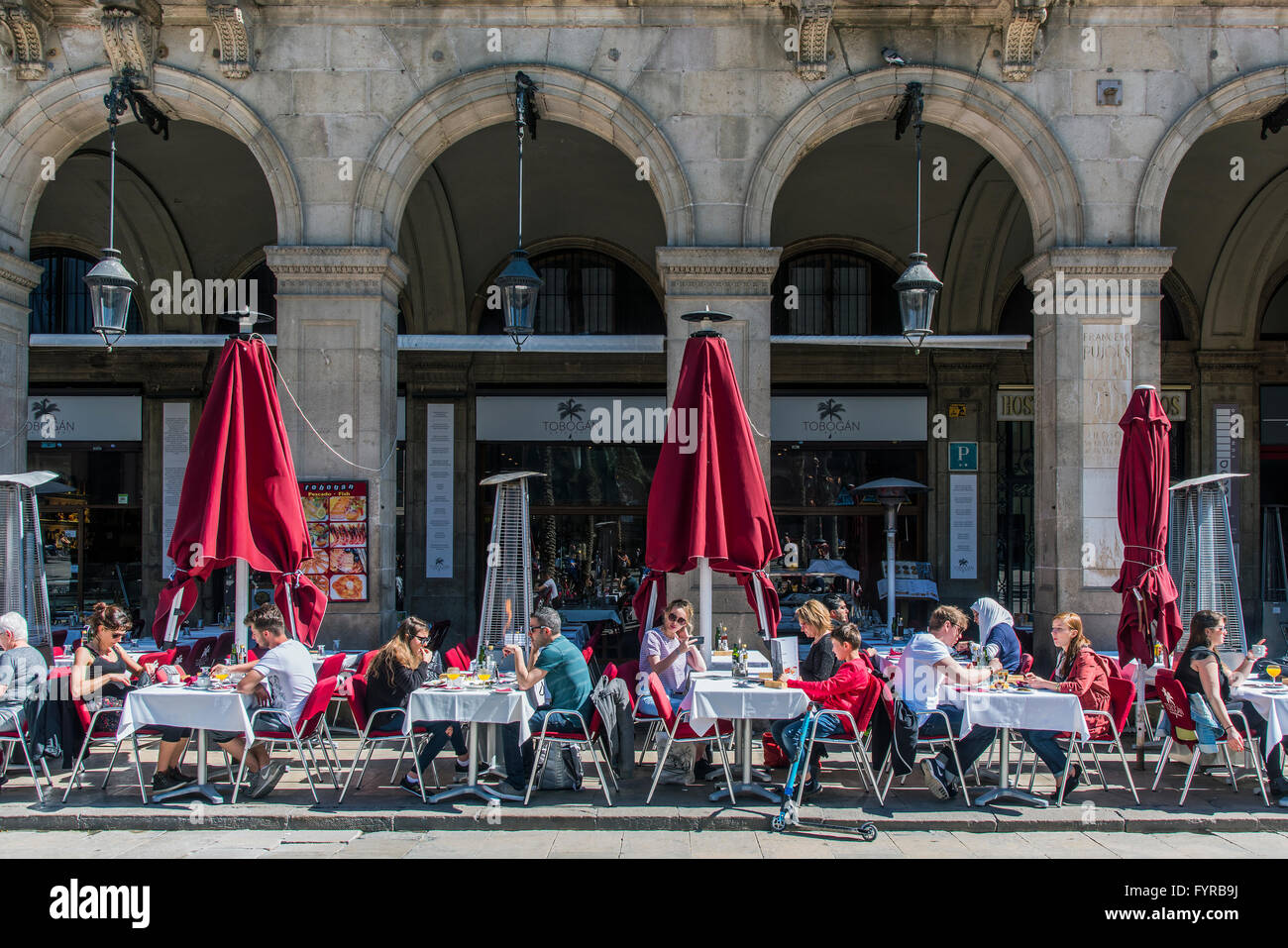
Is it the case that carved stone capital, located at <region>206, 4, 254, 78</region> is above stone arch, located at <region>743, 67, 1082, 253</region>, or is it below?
above

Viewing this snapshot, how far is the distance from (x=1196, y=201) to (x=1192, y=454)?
3438 millimetres

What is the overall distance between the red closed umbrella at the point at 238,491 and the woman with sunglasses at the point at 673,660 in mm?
2698

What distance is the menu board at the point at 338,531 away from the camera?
364 inches

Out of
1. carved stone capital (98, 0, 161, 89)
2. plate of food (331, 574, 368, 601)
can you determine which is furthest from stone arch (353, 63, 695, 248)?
plate of food (331, 574, 368, 601)

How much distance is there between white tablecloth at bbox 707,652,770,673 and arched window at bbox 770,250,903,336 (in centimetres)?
724

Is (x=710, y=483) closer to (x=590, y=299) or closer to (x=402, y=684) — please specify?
(x=402, y=684)

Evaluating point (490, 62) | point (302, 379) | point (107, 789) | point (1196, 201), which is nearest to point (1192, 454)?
point (1196, 201)

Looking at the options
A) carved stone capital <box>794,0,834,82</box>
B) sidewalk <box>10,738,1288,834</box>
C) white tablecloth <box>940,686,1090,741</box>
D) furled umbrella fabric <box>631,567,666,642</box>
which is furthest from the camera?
carved stone capital <box>794,0,834,82</box>

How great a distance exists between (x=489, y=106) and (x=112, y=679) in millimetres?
6052

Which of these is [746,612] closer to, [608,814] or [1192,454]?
[608,814]

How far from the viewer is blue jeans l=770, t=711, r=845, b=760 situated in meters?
6.54

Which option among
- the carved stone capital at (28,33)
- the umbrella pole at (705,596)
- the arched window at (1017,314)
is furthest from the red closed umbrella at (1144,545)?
the carved stone capital at (28,33)

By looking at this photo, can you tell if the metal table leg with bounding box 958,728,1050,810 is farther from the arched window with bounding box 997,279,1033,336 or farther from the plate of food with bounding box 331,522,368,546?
the arched window with bounding box 997,279,1033,336

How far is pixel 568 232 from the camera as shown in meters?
14.1
